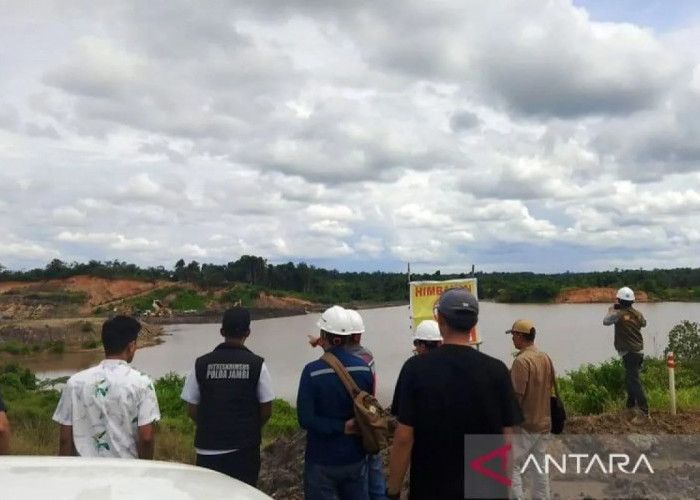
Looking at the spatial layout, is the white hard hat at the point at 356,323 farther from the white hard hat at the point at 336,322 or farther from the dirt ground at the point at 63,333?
the dirt ground at the point at 63,333

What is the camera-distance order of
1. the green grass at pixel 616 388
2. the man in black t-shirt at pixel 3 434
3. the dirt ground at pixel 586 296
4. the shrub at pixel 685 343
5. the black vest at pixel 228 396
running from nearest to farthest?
the man in black t-shirt at pixel 3 434
the black vest at pixel 228 396
the green grass at pixel 616 388
the shrub at pixel 685 343
the dirt ground at pixel 586 296

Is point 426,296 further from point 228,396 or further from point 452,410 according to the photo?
point 452,410

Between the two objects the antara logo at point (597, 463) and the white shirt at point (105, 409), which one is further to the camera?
the antara logo at point (597, 463)

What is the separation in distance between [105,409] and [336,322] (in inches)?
55.1

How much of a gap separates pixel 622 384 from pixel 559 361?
13891 millimetres

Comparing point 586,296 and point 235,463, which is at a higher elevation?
point 235,463

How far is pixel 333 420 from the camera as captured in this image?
4.22 meters

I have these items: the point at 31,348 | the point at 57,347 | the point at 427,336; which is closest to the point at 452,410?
the point at 427,336

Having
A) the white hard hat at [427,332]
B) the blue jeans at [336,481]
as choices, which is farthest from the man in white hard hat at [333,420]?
the white hard hat at [427,332]

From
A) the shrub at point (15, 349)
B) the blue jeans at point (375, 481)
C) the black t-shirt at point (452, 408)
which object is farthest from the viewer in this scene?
the shrub at point (15, 349)

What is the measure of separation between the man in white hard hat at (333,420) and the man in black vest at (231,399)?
445 mm

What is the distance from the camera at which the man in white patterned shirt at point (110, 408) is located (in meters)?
3.89

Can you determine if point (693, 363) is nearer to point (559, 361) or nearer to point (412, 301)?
point (412, 301)

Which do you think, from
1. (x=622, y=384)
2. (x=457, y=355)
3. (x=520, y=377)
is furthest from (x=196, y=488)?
(x=622, y=384)
